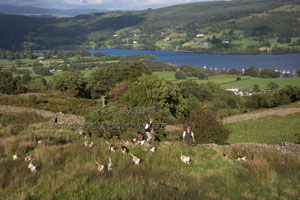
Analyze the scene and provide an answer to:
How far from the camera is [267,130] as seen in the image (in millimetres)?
24562

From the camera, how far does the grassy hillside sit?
521 centimetres

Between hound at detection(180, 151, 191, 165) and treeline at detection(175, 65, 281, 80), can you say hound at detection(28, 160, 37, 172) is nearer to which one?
hound at detection(180, 151, 191, 165)

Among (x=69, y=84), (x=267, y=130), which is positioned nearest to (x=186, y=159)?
(x=267, y=130)

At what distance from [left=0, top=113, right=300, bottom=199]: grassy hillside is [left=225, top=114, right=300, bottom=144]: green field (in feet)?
42.8

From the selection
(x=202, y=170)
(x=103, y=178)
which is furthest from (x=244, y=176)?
(x=103, y=178)

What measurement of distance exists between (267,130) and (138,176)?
2210 cm

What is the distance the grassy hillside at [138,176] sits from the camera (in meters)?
5.21

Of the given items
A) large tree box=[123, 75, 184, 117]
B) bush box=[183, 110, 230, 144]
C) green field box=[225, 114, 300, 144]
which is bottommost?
green field box=[225, 114, 300, 144]

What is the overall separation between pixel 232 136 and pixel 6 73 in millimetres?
52550

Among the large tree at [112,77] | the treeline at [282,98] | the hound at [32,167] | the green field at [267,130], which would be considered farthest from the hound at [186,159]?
the large tree at [112,77]

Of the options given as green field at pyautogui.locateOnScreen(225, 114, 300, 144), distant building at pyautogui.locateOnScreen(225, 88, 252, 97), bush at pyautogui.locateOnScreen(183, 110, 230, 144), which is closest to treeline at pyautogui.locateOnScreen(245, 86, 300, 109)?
green field at pyautogui.locateOnScreen(225, 114, 300, 144)

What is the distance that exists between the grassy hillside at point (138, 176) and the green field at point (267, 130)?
13.1 m

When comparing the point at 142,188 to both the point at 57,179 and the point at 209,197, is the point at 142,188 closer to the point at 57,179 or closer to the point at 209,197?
the point at 209,197

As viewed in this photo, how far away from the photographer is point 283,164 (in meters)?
8.05
